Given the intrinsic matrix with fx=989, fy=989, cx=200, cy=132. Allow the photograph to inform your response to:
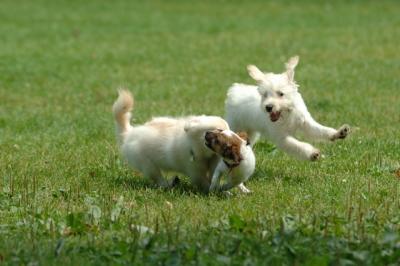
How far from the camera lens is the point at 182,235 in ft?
20.8

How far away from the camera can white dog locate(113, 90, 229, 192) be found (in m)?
8.01

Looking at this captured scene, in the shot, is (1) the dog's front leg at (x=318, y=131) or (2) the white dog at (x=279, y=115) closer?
(2) the white dog at (x=279, y=115)

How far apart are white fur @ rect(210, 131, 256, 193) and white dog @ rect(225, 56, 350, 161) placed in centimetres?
96

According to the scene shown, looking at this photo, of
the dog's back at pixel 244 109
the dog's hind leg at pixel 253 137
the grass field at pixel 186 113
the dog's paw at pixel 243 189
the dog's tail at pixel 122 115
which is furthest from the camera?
the dog's hind leg at pixel 253 137

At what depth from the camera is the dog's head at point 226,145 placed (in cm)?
767

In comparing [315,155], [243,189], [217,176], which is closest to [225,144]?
[217,176]

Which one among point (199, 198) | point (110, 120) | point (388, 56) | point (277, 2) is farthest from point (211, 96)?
point (277, 2)

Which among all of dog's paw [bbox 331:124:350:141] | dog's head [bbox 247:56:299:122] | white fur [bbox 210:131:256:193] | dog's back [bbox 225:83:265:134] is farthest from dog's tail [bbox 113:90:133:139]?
dog's paw [bbox 331:124:350:141]

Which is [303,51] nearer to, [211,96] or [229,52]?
[229,52]

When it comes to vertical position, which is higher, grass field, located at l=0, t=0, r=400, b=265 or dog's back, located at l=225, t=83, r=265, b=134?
dog's back, located at l=225, t=83, r=265, b=134

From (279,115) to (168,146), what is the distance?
3.68 ft

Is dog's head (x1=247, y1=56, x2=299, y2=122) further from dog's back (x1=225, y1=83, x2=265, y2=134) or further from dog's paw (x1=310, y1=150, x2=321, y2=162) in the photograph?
dog's paw (x1=310, y1=150, x2=321, y2=162)

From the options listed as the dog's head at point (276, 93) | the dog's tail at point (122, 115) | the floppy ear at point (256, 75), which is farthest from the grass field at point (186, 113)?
the floppy ear at point (256, 75)

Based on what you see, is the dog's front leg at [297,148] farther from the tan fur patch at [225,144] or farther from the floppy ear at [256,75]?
the tan fur patch at [225,144]
